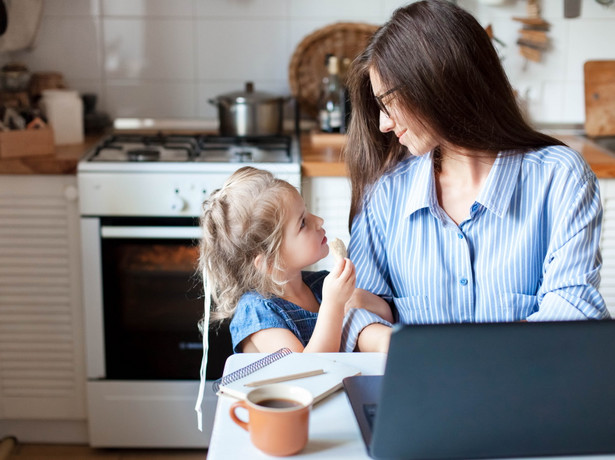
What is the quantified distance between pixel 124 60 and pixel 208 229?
64.9 inches

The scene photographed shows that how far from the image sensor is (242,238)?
1.50 m

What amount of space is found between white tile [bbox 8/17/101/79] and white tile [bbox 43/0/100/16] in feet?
0.07

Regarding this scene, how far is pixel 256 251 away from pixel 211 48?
1.63 metres

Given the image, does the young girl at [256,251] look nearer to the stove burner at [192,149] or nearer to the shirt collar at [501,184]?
the shirt collar at [501,184]

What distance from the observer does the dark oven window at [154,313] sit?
2.44 m

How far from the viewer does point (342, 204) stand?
2436 millimetres

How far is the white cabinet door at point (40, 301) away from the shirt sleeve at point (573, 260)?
1.54 metres

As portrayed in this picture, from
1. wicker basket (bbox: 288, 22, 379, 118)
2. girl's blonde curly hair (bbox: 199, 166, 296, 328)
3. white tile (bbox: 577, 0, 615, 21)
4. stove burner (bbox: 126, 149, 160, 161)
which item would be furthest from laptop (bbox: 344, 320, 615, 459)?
white tile (bbox: 577, 0, 615, 21)

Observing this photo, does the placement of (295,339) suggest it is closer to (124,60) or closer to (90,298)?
(90,298)

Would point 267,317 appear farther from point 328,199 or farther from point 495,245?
point 328,199

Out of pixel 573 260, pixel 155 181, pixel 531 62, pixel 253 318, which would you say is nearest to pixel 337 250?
pixel 253 318

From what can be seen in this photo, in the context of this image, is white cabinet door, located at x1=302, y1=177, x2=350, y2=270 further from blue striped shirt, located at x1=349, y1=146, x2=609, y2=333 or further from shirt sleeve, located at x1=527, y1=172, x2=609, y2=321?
shirt sleeve, located at x1=527, y1=172, x2=609, y2=321

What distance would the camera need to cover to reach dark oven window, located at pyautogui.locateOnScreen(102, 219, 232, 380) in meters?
2.44

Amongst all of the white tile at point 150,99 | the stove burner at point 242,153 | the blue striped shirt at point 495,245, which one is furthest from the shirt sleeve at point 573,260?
the white tile at point 150,99
